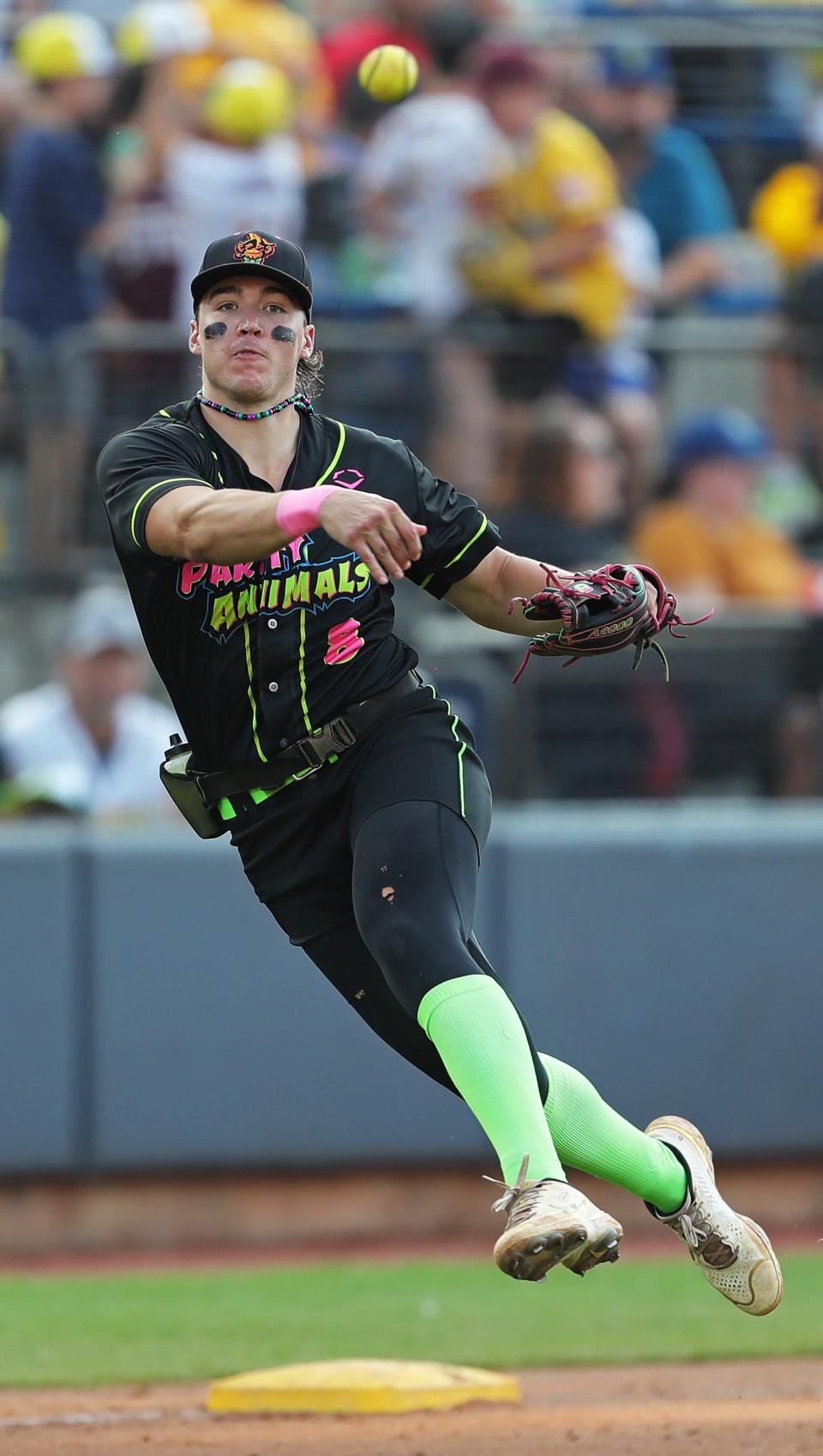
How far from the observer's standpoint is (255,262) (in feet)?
12.5

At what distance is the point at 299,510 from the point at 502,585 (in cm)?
90

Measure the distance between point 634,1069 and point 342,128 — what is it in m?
4.26

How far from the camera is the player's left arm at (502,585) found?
13.7ft

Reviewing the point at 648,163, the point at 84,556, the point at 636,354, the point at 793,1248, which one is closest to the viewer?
the point at 793,1248

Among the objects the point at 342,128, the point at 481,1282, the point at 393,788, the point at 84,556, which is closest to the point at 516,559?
the point at 393,788

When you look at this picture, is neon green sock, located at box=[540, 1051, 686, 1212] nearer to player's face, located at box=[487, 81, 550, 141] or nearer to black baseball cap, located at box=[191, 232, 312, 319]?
black baseball cap, located at box=[191, 232, 312, 319]

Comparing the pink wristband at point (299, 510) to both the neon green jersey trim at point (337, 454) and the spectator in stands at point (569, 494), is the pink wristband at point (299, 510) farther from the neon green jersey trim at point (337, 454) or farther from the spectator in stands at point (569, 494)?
the spectator in stands at point (569, 494)

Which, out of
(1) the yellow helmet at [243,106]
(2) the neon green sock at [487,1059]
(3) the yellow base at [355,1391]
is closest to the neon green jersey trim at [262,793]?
(2) the neon green sock at [487,1059]

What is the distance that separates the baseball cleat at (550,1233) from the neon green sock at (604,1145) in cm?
47

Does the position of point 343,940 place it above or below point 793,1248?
above

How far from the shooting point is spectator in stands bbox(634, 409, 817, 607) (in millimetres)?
8312

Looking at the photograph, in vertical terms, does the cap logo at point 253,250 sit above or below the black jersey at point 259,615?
above

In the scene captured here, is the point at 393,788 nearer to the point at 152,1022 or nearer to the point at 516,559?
the point at 516,559

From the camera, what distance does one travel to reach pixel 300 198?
8562 millimetres
